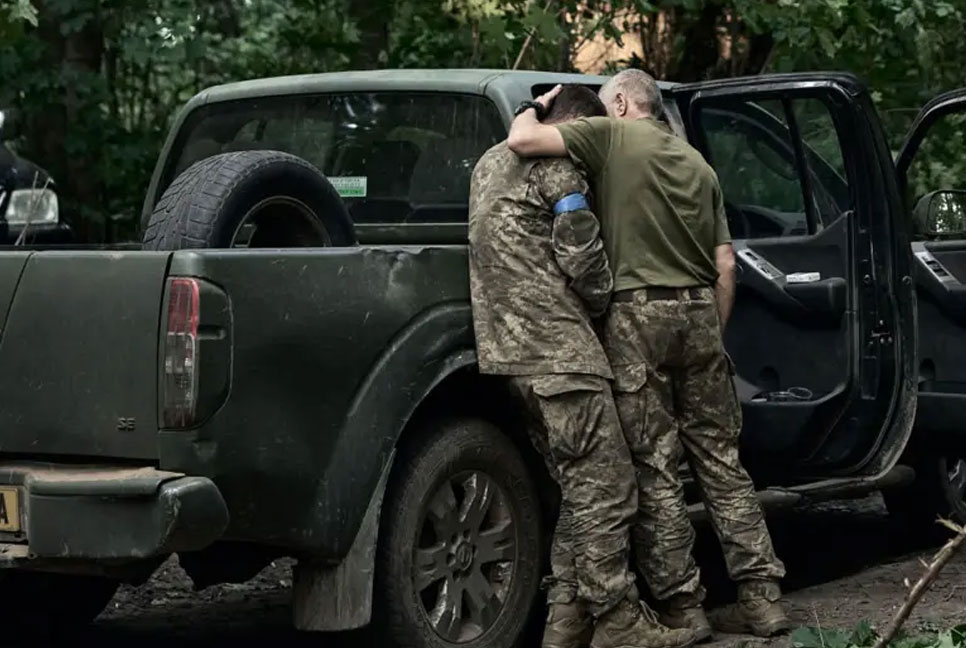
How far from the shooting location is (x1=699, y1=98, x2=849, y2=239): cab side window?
7.10 metres

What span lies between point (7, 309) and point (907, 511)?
15.5ft

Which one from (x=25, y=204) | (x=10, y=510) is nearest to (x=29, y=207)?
(x=25, y=204)

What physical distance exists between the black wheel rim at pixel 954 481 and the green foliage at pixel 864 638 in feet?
7.33

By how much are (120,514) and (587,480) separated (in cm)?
158

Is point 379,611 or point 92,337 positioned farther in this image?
point 379,611

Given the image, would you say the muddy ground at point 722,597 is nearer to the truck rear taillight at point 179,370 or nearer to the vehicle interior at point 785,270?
the vehicle interior at point 785,270

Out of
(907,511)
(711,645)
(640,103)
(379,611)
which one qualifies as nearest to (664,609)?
(711,645)

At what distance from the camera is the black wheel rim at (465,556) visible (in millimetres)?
5793

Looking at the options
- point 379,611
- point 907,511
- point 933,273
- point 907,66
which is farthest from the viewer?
point 907,66

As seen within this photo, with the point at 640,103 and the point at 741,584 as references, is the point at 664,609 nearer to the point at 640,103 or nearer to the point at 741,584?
the point at 741,584

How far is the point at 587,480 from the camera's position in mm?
5980

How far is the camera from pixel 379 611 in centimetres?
563

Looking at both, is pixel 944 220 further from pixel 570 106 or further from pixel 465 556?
pixel 465 556

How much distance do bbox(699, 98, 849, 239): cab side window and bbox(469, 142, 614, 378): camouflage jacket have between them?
1362 millimetres
